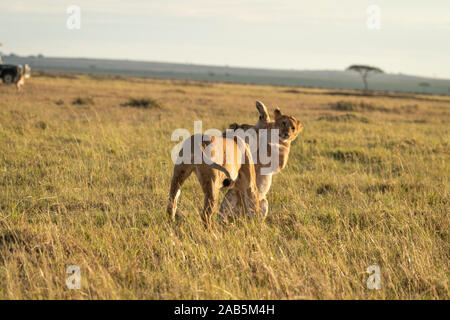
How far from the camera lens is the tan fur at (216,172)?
381cm

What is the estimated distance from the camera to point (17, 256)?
3658 mm

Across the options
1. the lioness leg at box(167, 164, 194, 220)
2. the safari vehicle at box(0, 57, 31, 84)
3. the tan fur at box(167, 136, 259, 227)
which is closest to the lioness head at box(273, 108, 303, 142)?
the tan fur at box(167, 136, 259, 227)

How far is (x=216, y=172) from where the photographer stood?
3818 millimetres

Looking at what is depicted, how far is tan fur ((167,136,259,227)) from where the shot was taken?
3.81 m

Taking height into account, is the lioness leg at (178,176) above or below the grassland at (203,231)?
above

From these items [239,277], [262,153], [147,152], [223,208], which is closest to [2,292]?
[239,277]

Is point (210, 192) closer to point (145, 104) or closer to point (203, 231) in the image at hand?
point (203, 231)

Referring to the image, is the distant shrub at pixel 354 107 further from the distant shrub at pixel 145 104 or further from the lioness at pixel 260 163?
the lioness at pixel 260 163

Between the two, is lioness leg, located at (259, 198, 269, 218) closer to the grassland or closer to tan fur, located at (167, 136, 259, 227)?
the grassland

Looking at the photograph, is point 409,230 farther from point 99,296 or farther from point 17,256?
point 17,256

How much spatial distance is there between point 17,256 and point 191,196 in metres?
2.76

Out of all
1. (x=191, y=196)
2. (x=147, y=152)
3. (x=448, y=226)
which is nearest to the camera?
(x=448, y=226)

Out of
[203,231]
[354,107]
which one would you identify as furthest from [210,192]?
[354,107]

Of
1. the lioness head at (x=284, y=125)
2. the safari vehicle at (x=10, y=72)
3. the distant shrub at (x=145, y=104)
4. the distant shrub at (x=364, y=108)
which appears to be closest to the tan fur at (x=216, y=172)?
the lioness head at (x=284, y=125)
